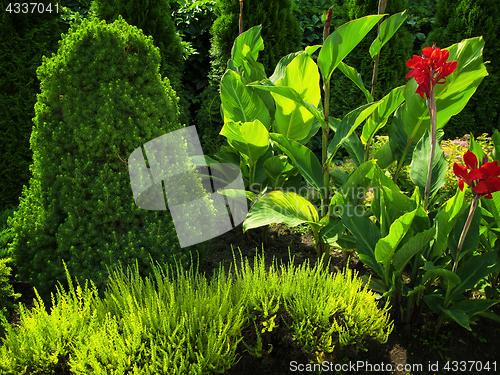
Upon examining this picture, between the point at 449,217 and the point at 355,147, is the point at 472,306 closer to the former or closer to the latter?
the point at 449,217

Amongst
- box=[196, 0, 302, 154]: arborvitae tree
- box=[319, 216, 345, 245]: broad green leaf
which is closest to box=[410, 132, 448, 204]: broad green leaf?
box=[319, 216, 345, 245]: broad green leaf

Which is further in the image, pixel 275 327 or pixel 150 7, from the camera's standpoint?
pixel 150 7

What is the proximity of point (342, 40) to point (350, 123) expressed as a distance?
1.57ft

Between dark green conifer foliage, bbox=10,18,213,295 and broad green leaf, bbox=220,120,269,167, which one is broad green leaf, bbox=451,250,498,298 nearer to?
broad green leaf, bbox=220,120,269,167

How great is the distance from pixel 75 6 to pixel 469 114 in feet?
19.2

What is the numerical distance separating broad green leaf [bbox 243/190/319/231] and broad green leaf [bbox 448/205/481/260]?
77cm

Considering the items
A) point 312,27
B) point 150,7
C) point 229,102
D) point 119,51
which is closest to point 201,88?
point 150,7

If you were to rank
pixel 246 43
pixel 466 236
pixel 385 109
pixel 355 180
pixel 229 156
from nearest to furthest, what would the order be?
pixel 466 236 → pixel 355 180 → pixel 385 109 → pixel 246 43 → pixel 229 156

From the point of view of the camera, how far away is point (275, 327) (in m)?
1.86

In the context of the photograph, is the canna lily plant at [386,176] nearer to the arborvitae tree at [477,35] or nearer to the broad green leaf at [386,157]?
the broad green leaf at [386,157]

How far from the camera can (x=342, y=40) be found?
1964 millimetres

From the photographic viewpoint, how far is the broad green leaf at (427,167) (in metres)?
2.04

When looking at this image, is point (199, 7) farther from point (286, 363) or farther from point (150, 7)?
point (286, 363)

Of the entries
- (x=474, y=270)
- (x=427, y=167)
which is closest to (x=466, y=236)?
(x=474, y=270)
